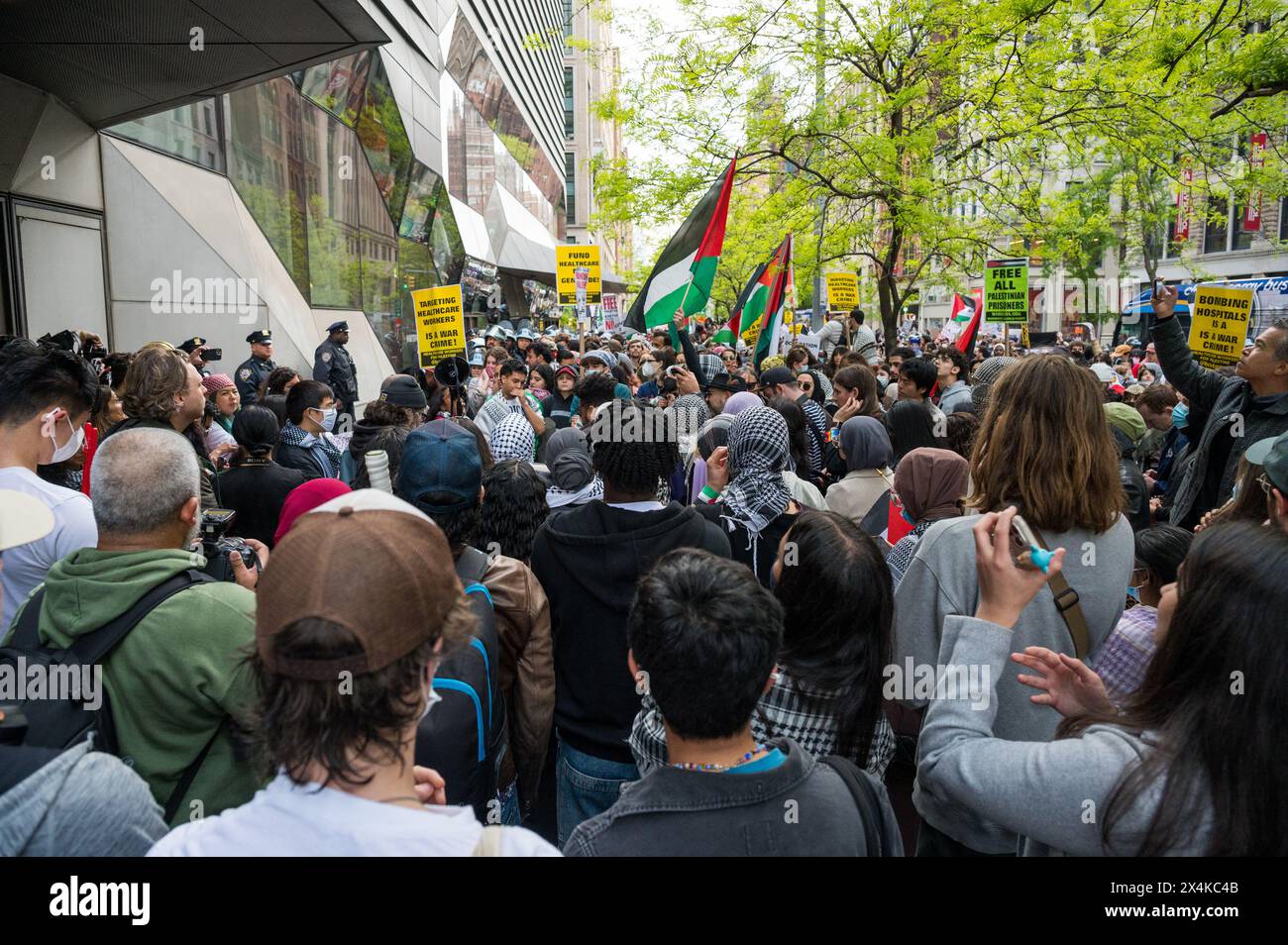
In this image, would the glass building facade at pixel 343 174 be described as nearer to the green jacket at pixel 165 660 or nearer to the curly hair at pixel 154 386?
the curly hair at pixel 154 386

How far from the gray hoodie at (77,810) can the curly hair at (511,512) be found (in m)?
2.10

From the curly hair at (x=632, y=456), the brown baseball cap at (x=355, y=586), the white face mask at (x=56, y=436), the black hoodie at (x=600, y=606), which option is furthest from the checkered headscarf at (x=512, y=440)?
the brown baseball cap at (x=355, y=586)

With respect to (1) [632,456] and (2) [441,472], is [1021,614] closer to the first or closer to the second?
(1) [632,456]

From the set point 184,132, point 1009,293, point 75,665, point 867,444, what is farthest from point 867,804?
point 184,132

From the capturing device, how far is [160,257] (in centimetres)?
1198

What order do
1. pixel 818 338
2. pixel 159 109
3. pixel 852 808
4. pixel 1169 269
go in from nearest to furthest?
1. pixel 852 808
2. pixel 159 109
3. pixel 818 338
4. pixel 1169 269

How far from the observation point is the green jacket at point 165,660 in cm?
213

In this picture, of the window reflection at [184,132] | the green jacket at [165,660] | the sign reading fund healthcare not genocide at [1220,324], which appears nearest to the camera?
the green jacket at [165,660]

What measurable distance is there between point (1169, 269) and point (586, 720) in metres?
50.8

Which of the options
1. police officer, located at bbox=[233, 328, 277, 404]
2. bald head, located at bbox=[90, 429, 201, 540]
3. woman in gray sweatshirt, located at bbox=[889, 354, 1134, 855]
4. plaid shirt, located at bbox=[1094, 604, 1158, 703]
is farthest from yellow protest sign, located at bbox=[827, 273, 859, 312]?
bald head, located at bbox=[90, 429, 201, 540]
